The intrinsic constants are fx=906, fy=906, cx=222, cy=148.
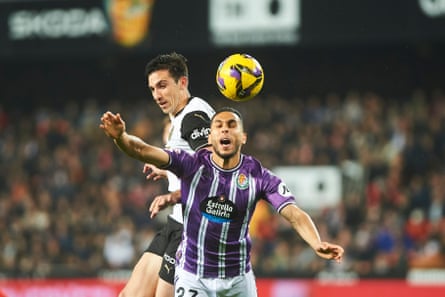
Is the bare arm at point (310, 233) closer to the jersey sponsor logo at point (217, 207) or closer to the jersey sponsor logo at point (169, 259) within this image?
the jersey sponsor logo at point (217, 207)

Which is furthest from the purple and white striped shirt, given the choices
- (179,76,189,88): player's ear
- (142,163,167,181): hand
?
(179,76,189,88): player's ear

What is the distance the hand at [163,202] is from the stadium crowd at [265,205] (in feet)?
21.7

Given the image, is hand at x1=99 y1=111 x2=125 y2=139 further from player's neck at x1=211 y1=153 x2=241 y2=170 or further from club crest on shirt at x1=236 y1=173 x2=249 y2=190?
club crest on shirt at x1=236 y1=173 x2=249 y2=190

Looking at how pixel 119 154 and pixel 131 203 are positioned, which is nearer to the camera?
pixel 131 203

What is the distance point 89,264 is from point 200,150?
9871 mm

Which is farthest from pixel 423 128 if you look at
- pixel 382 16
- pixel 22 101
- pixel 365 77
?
pixel 22 101

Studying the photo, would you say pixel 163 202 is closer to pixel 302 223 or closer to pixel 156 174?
pixel 156 174

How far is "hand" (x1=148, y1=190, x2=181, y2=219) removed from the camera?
5680mm

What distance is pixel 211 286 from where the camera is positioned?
593 cm

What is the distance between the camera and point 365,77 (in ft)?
64.8

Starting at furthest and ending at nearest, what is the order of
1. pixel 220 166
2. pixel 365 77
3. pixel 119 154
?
1. pixel 365 77
2. pixel 119 154
3. pixel 220 166

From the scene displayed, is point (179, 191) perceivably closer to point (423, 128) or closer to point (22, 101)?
point (423, 128)

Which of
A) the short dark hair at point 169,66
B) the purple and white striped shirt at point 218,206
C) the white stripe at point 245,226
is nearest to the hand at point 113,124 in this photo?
the purple and white striped shirt at point 218,206

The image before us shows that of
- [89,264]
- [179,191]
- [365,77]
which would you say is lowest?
[89,264]
